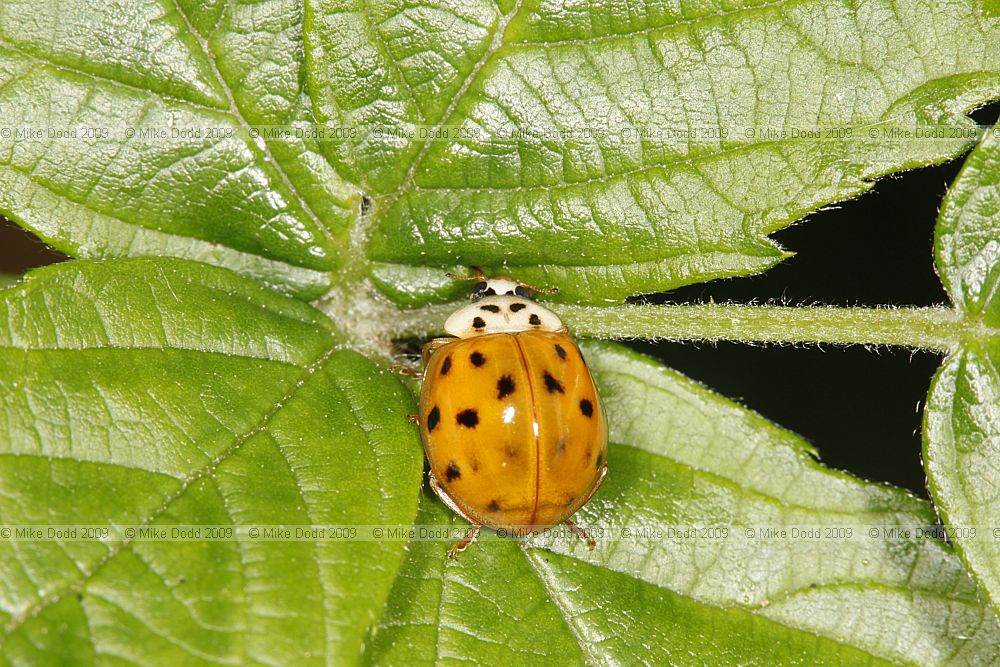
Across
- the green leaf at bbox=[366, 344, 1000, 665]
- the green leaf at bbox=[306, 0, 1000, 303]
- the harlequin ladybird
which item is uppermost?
the green leaf at bbox=[306, 0, 1000, 303]

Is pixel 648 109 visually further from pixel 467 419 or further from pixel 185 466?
pixel 185 466

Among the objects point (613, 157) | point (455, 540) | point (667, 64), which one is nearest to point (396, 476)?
point (455, 540)

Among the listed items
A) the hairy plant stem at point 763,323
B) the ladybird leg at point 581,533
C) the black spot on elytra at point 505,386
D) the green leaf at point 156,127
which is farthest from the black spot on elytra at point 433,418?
the green leaf at point 156,127

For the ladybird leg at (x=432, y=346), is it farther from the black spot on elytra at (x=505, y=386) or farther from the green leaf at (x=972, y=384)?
the green leaf at (x=972, y=384)

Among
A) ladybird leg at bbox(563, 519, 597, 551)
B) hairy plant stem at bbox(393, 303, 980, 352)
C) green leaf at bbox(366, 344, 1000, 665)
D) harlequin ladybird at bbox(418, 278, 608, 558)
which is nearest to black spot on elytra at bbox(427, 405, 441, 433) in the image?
harlequin ladybird at bbox(418, 278, 608, 558)

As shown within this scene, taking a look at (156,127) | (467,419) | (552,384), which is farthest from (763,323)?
(156,127)

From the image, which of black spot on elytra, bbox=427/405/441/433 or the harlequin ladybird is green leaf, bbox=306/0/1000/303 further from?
black spot on elytra, bbox=427/405/441/433
